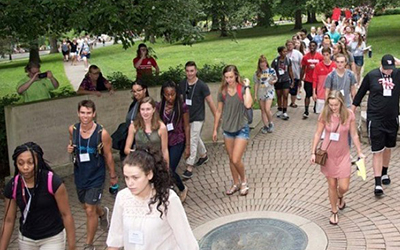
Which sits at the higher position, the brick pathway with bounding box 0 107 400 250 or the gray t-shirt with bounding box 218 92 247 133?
the gray t-shirt with bounding box 218 92 247 133

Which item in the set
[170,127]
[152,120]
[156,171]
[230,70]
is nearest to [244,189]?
[170,127]

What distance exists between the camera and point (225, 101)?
305 inches

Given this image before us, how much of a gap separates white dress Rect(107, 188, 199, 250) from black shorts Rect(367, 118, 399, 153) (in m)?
4.61

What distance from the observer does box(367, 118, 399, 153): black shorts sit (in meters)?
7.41

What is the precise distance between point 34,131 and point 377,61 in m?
16.4

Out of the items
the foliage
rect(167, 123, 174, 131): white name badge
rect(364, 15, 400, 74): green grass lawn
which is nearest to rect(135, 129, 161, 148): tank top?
rect(167, 123, 174, 131): white name badge

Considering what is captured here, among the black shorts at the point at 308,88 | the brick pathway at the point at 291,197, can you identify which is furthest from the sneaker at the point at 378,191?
the black shorts at the point at 308,88

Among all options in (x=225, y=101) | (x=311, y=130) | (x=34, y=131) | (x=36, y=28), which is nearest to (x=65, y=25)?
(x=36, y=28)

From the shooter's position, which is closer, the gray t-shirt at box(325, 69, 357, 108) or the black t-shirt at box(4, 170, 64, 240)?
the black t-shirt at box(4, 170, 64, 240)

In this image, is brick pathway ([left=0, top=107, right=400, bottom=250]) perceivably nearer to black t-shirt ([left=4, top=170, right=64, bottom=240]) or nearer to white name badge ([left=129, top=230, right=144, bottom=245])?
black t-shirt ([left=4, top=170, right=64, bottom=240])

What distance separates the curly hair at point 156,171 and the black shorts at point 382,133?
4.56 m

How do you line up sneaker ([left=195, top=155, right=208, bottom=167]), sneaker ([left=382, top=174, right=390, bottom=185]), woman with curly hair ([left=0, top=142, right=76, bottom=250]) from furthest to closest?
sneaker ([left=195, top=155, right=208, bottom=167])
sneaker ([left=382, top=174, right=390, bottom=185])
woman with curly hair ([left=0, top=142, right=76, bottom=250])

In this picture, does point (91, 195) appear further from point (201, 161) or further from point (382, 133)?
point (382, 133)

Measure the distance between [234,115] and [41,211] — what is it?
3550 mm
